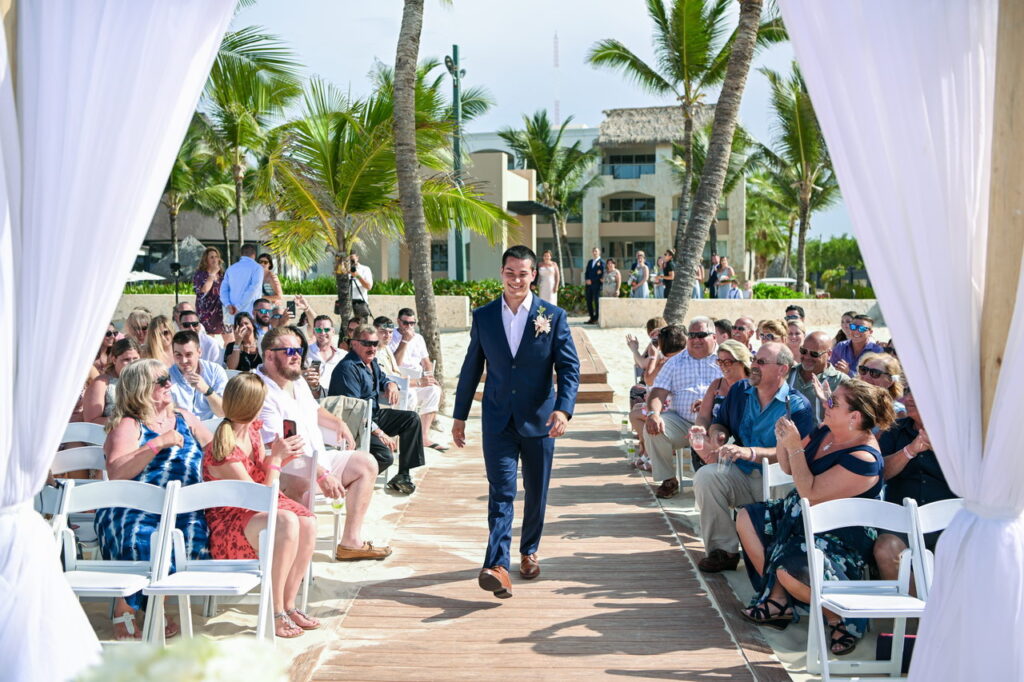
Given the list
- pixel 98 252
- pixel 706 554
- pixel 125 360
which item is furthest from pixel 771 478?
pixel 125 360

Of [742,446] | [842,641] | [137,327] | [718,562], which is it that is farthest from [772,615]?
[137,327]

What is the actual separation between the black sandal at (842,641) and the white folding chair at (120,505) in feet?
10.8

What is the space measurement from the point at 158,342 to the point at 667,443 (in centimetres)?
440

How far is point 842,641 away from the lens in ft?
14.8

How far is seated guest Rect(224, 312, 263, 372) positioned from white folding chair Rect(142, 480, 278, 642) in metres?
4.53

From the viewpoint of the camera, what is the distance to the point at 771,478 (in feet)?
18.3

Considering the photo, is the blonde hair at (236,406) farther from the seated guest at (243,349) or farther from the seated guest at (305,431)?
the seated guest at (243,349)

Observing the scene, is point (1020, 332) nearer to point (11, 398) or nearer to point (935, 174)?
point (935, 174)

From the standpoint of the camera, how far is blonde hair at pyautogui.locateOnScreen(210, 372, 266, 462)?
16.1 ft

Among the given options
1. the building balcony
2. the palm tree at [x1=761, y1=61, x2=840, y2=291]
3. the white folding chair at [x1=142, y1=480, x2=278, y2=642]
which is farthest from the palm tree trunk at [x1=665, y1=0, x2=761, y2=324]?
the building balcony

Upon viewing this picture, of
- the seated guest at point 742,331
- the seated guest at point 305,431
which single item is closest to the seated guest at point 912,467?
the seated guest at point 305,431

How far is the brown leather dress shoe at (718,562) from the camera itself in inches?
230

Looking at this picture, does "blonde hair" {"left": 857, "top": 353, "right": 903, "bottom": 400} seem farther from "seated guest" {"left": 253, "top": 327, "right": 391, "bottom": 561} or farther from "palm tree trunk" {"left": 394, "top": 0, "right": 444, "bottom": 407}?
"palm tree trunk" {"left": 394, "top": 0, "right": 444, "bottom": 407}

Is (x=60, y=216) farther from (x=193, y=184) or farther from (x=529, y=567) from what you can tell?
(x=193, y=184)
